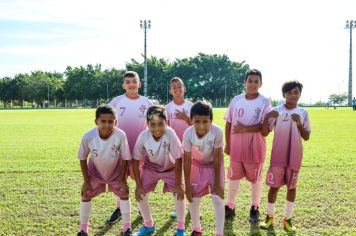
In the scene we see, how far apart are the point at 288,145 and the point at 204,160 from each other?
3.67 feet

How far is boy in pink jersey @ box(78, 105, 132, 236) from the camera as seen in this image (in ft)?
15.5

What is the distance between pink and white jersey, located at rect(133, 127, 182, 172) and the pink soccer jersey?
106 cm

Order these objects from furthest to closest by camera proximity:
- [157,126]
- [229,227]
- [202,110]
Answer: [229,227]
[157,126]
[202,110]

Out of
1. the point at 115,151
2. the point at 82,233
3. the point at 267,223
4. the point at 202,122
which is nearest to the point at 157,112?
the point at 202,122

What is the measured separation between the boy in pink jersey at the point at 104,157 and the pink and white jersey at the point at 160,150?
16 cm

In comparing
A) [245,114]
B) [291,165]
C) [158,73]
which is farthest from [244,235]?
[158,73]

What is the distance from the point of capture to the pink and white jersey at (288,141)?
16.6 ft

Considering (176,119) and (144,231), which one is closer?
(144,231)

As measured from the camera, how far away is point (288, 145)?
5129 millimetres

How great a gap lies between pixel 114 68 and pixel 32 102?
75.3 ft

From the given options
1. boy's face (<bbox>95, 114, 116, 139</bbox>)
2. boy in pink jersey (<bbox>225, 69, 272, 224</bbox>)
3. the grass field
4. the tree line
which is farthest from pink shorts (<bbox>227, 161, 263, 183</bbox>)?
the tree line

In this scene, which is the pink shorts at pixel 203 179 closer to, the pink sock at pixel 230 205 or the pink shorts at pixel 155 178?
the pink shorts at pixel 155 178

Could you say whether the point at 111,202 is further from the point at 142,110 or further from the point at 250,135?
Result: the point at 250,135

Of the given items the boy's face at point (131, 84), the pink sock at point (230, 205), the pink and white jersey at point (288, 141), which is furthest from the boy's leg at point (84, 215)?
the pink and white jersey at point (288, 141)
